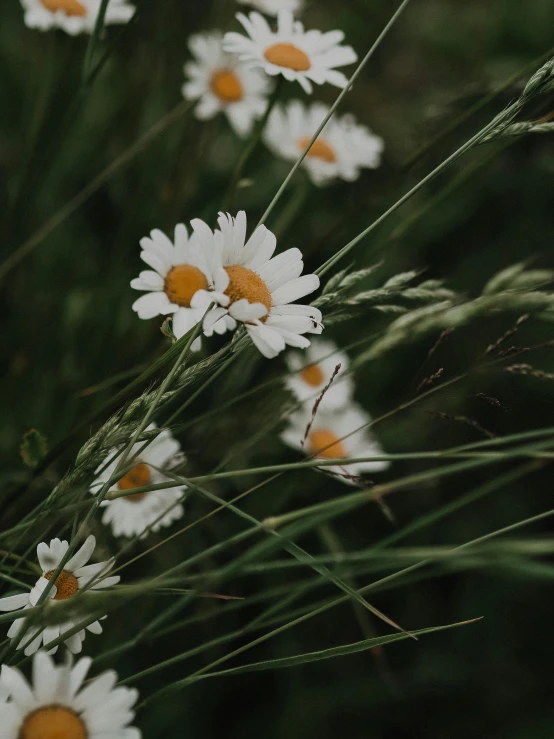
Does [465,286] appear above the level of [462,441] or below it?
above

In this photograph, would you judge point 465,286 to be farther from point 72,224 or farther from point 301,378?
point 72,224

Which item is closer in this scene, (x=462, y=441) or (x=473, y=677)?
(x=473, y=677)

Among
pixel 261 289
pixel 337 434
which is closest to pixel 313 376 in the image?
pixel 337 434

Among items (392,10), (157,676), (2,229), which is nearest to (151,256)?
(2,229)

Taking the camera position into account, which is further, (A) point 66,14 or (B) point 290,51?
(A) point 66,14

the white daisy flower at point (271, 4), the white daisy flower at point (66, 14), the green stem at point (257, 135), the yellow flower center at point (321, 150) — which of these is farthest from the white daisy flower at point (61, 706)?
the yellow flower center at point (321, 150)

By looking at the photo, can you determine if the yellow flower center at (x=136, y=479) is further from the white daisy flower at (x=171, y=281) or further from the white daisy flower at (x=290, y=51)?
the white daisy flower at (x=290, y=51)

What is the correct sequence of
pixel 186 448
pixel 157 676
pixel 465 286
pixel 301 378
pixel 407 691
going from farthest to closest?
pixel 465 286, pixel 301 378, pixel 407 691, pixel 157 676, pixel 186 448

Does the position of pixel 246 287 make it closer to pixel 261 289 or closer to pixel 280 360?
pixel 261 289
